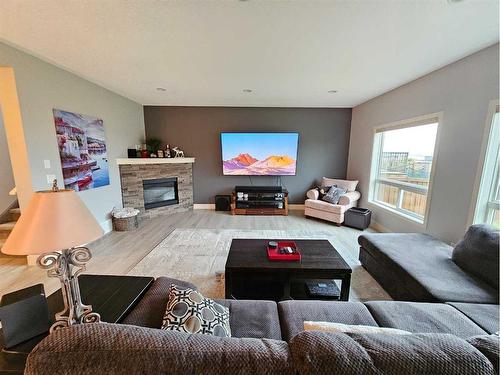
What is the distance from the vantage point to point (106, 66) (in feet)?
9.35

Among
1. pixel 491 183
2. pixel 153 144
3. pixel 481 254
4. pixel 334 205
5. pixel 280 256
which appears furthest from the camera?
pixel 153 144

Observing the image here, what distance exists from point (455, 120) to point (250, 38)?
265 cm

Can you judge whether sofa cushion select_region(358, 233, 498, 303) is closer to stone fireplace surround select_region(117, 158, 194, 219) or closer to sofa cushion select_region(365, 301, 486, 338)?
sofa cushion select_region(365, 301, 486, 338)

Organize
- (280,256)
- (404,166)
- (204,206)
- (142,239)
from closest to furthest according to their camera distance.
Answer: (280,256)
(142,239)
(404,166)
(204,206)

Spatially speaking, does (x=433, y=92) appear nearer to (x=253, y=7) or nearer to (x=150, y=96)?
(x=253, y=7)

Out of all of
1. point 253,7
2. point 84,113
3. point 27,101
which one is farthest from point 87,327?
point 84,113

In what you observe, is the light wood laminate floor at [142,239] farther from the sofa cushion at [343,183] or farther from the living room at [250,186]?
the sofa cushion at [343,183]

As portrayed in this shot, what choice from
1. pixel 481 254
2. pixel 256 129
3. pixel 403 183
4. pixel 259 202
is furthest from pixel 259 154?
pixel 481 254

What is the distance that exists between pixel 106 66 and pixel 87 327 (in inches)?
129

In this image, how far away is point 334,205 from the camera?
4355mm

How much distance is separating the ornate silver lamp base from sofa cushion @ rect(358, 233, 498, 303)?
224 cm

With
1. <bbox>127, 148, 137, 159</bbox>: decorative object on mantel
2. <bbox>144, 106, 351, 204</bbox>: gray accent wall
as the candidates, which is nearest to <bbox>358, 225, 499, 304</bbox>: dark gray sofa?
<bbox>144, 106, 351, 204</bbox>: gray accent wall

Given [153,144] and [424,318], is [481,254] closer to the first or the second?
[424,318]

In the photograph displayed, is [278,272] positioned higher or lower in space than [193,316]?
lower
